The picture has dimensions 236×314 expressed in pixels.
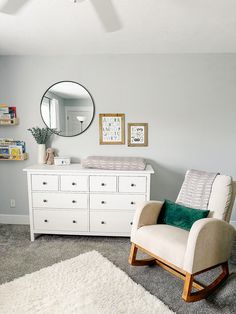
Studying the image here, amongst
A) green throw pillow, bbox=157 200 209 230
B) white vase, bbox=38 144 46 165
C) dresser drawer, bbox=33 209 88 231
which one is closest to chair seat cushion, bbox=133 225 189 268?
green throw pillow, bbox=157 200 209 230

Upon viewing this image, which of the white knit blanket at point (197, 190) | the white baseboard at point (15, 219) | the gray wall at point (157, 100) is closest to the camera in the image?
the white knit blanket at point (197, 190)

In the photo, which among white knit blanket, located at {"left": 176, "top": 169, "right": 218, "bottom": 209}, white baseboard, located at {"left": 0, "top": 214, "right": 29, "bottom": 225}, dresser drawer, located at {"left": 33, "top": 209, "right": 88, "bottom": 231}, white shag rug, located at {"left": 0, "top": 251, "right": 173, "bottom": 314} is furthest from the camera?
white baseboard, located at {"left": 0, "top": 214, "right": 29, "bottom": 225}

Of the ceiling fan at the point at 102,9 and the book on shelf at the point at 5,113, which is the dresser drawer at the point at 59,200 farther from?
the ceiling fan at the point at 102,9

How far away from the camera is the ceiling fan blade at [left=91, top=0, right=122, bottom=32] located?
170cm

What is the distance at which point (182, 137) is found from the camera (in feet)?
9.66

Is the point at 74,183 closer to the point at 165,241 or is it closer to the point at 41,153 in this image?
the point at 41,153

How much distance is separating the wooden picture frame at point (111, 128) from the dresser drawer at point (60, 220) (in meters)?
0.98

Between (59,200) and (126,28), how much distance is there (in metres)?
1.96

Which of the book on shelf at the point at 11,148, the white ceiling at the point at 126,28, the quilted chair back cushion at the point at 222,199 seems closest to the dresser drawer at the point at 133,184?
the quilted chair back cushion at the point at 222,199

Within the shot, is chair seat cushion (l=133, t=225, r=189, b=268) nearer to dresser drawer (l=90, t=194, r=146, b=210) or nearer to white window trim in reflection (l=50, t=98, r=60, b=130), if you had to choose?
dresser drawer (l=90, t=194, r=146, b=210)

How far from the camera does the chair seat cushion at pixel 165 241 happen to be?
1.78 m

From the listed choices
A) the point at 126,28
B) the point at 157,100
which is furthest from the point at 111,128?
the point at 126,28

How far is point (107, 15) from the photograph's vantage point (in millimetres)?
1887

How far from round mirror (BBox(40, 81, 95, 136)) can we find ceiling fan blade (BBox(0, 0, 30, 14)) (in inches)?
44.5
